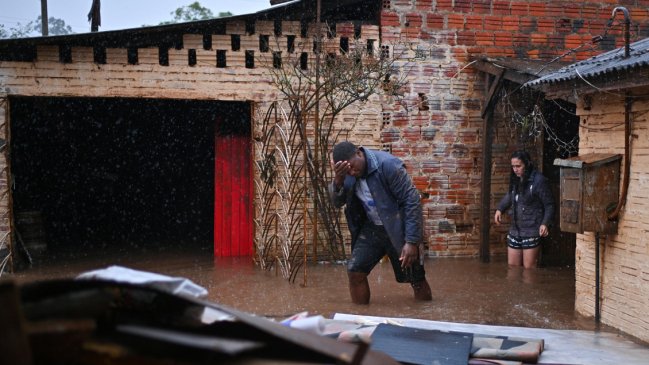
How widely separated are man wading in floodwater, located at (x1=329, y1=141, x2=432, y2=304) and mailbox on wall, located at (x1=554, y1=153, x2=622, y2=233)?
1.50 metres

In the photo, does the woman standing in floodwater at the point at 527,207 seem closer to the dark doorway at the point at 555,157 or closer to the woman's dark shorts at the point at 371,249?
the dark doorway at the point at 555,157

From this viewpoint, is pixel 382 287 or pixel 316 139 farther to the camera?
pixel 316 139

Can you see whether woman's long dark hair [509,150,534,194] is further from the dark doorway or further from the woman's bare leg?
the dark doorway

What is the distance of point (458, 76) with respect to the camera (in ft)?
39.2

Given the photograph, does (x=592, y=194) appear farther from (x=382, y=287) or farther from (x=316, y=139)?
(x=316, y=139)

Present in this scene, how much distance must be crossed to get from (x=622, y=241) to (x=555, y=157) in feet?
16.4

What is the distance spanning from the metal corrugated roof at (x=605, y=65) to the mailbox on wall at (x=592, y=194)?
0.86 metres

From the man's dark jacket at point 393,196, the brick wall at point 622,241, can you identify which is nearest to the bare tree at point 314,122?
the man's dark jacket at point 393,196

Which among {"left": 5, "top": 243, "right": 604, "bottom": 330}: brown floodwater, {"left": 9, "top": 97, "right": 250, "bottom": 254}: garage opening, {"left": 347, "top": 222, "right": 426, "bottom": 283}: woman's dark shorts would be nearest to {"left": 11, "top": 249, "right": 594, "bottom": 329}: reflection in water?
{"left": 5, "top": 243, "right": 604, "bottom": 330}: brown floodwater

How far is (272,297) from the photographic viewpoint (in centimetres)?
920

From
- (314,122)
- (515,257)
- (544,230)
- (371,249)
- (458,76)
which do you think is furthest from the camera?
(458,76)

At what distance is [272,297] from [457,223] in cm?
410

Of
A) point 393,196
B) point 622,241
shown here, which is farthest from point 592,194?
point 393,196

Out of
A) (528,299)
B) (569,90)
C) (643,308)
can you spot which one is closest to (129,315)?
(643,308)
